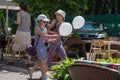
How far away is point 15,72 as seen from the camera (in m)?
11.9

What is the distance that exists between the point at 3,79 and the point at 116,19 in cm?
2295

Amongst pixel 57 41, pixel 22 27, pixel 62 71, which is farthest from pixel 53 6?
pixel 62 71

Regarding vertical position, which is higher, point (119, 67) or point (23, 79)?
point (119, 67)

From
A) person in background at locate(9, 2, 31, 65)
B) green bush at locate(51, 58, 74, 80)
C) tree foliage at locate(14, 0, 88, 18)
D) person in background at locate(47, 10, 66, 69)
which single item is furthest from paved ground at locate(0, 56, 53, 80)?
tree foliage at locate(14, 0, 88, 18)

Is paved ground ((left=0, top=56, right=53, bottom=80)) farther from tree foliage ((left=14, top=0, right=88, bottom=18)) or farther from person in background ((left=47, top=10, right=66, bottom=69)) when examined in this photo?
tree foliage ((left=14, top=0, right=88, bottom=18))

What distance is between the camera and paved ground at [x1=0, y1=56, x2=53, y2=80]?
1083 cm

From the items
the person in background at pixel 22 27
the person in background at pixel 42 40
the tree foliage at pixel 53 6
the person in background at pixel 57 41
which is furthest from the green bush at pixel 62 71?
the tree foliage at pixel 53 6

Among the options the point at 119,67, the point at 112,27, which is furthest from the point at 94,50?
the point at 112,27

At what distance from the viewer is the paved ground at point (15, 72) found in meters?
10.8

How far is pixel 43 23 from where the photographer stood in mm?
10117

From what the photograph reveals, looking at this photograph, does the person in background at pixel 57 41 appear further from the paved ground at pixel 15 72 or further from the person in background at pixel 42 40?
the paved ground at pixel 15 72

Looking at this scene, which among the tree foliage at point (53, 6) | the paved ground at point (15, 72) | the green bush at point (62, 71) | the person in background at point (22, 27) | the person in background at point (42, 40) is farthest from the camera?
the tree foliage at point (53, 6)

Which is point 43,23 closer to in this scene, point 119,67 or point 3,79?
point 3,79

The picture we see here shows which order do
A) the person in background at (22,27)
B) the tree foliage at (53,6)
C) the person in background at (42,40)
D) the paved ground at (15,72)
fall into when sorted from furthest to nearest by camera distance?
the tree foliage at (53,6) → the person in background at (22,27) → the paved ground at (15,72) → the person in background at (42,40)
